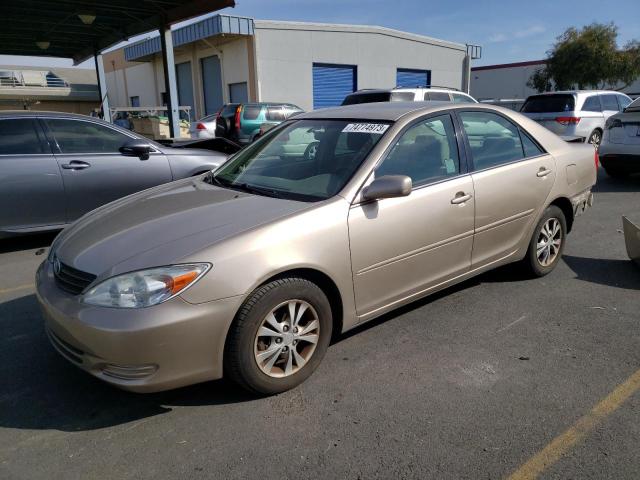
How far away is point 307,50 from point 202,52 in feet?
21.1

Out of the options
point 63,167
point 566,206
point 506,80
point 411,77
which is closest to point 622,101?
point 566,206

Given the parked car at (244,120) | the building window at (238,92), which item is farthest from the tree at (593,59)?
the parked car at (244,120)

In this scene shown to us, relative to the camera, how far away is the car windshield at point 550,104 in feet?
38.6

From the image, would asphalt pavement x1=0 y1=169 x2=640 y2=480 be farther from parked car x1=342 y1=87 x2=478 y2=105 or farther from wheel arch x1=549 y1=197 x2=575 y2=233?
parked car x1=342 y1=87 x2=478 y2=105

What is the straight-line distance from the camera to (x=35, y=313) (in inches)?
155

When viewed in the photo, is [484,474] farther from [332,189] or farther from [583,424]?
[332,189]

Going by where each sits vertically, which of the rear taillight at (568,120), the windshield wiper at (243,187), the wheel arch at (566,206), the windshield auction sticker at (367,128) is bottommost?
the wheel arch at (566,206)

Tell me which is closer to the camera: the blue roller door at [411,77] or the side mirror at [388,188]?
the side mirror at [388,188]

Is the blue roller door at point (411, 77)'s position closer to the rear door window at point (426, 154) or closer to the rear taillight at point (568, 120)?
the rear taillight at point (568, 120)

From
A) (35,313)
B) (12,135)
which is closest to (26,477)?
(35,313)

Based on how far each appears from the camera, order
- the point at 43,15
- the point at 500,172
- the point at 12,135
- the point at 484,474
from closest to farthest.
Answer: the point at 484,474 → the point at 500,172 → the point at 12,135 → the point at 43,15

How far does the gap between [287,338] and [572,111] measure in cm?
1125

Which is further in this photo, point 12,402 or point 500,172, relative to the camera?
point 500,172

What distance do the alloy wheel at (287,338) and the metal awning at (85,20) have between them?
8.19 metres
